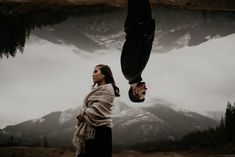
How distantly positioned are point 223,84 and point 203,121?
0.41 metres

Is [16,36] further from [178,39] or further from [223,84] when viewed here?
[223,84]

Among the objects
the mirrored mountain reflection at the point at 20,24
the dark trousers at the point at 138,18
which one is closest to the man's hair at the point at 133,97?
the dark trousers at the point at 138,18

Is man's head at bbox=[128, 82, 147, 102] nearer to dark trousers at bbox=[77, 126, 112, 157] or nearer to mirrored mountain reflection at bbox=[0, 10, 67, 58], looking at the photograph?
dark trousers at bbox=[77, 126, 112, 157]

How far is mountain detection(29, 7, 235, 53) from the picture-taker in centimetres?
490

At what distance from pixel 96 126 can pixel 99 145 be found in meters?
0.15

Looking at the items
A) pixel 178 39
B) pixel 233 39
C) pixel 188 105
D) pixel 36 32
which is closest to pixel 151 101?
pixel 188 105

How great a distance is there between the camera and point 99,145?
394 cm

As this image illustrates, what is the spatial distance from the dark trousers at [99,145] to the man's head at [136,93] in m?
0.81

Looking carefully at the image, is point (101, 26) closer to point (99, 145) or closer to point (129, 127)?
point (129, 127)

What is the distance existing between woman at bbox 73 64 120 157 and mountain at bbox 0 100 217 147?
2.20ft

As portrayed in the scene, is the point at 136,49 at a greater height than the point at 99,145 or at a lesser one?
greater

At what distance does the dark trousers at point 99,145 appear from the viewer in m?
3.93

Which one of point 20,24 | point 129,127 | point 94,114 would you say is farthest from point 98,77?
point 20,24

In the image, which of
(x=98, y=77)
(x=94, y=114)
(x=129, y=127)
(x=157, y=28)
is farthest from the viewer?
(x=157, y=28)
